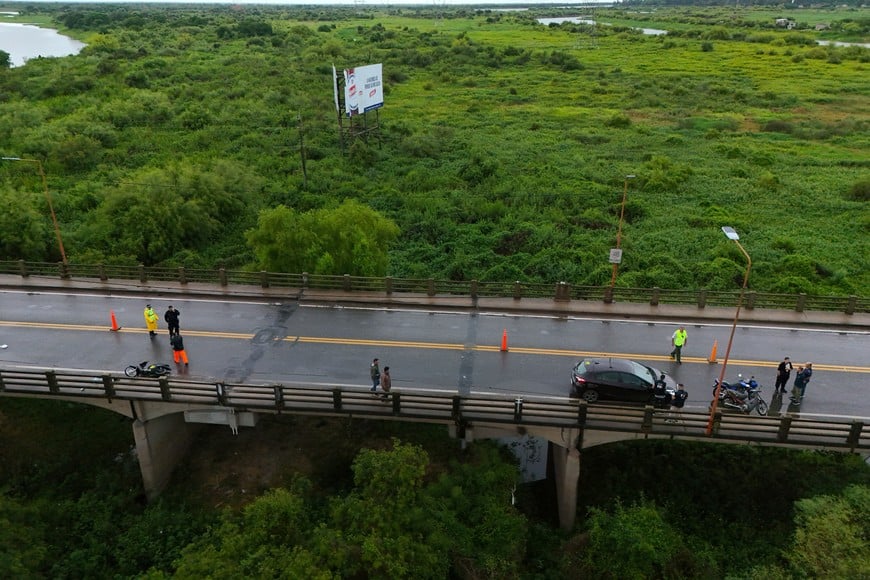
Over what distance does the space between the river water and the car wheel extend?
11286cm

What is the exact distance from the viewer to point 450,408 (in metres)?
17.4

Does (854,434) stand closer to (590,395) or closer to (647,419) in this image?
(647,419)

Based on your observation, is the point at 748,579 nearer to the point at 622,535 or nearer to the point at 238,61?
the point at 622,535

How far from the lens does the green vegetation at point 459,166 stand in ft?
113

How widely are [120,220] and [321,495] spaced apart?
26086mm

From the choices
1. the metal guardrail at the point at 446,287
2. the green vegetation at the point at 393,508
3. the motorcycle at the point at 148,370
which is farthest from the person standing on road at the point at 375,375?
the metal guardrail at the point at 446,287

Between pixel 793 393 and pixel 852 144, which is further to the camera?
pixel 852 144

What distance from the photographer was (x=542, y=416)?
16.8 metres

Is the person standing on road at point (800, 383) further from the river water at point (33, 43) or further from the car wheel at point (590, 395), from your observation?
the river water at point (33, 43)

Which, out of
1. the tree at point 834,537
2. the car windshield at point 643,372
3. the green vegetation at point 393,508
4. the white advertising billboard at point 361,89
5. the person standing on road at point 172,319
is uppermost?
the white advertising billboard at point 361,89

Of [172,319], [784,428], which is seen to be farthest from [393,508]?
[784,428]

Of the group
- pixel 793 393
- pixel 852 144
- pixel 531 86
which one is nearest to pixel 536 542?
pixel 793 393

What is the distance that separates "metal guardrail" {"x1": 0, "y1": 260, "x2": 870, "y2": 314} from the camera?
2344 centimetres

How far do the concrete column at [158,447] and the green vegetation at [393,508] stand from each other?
0.48 meters
